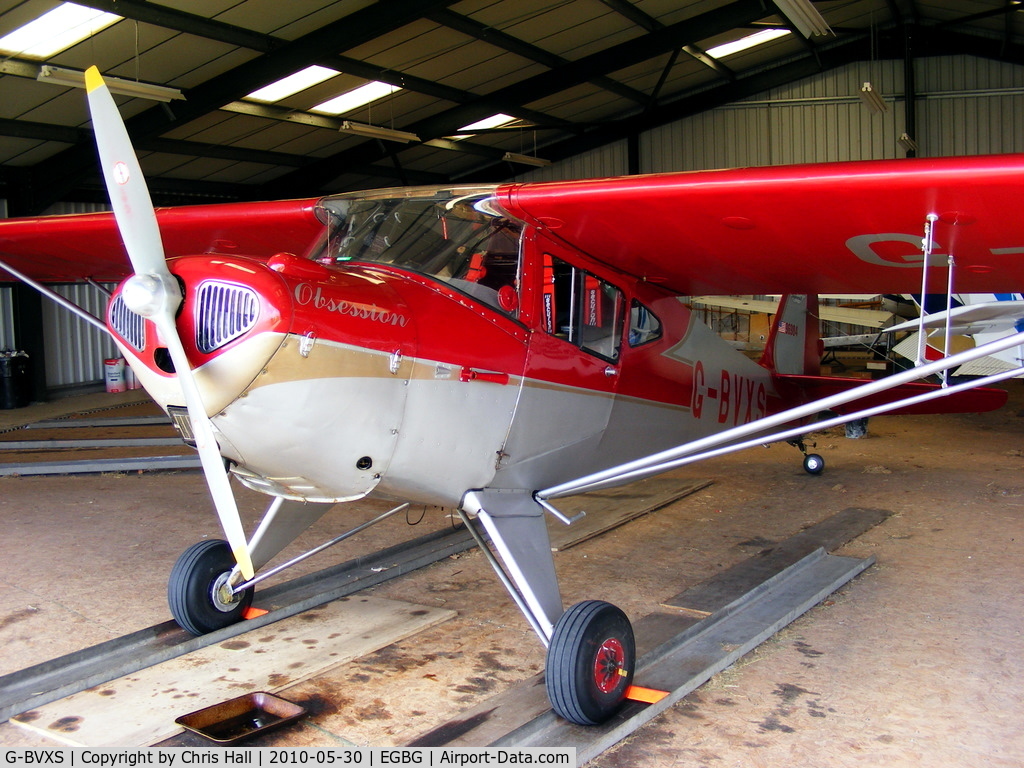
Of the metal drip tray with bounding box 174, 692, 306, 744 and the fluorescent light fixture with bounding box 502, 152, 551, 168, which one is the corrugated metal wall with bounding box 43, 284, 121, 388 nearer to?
the fluorescent light fixture with bounding box 502, 152, 551, 168

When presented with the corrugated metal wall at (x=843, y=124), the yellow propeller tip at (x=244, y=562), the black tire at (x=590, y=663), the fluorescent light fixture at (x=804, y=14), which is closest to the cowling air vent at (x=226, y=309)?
the yellow propeller tip at (x=244, y=562)

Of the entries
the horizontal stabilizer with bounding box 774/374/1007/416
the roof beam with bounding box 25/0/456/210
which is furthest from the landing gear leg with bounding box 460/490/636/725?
the roof beam with bounding box 25/0/456/210

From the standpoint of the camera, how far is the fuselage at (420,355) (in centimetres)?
304

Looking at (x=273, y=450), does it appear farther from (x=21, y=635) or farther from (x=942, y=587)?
(x=942, y=587)

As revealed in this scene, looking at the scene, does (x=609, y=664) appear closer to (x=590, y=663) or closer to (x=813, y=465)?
(x=590, y=663)

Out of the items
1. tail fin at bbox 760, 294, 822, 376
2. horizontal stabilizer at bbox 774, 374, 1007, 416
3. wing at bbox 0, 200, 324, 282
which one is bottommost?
horizontal stabilizer at bbox 774, 374, 1007, 416

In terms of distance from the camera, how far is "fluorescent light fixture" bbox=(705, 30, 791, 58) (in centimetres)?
1866

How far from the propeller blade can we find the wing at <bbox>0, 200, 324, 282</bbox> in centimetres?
181

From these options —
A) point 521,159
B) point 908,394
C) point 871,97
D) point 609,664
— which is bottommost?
point 609,664

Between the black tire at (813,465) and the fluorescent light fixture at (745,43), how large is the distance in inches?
512

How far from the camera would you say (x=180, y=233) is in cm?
552

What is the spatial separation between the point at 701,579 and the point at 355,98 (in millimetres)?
11958

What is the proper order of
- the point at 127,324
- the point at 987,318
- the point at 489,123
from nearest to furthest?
the point at 127,324 < the point at 987,318 < the point at 489,123

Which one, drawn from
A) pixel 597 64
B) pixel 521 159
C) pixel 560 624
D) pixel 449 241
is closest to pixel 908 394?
pixel 560 624
